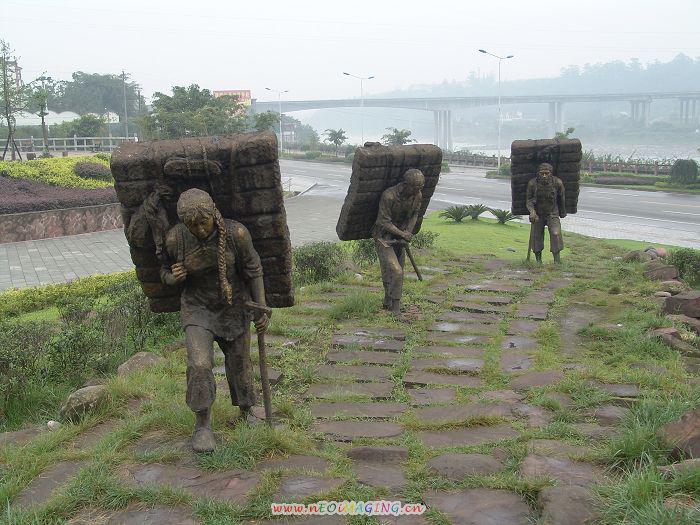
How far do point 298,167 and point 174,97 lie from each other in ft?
34.7

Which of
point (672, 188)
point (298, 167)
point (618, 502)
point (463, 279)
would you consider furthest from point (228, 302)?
point (298, 167)

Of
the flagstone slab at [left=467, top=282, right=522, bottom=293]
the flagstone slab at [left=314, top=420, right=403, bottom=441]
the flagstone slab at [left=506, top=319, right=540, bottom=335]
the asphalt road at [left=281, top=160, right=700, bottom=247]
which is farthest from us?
the asphalt road at [left=281, top=160, right=700, bottom=247]

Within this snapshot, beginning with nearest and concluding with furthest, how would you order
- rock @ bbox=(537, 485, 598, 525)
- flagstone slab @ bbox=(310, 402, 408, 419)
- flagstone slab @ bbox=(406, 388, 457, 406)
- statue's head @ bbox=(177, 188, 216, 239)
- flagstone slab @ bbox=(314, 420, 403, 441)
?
rock @ bbox=(537, 485, 598, 525) → statue's head @ bbox=(177, 188, 216, 239) → flagstone slab @ bbox=(314, 420, 403, 441) → flagstone slab @ bbox=(310, 402, 408, 419) → flagstone slab @ bbox=(406, 388, 457, 406)

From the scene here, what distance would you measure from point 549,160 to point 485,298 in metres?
3.16

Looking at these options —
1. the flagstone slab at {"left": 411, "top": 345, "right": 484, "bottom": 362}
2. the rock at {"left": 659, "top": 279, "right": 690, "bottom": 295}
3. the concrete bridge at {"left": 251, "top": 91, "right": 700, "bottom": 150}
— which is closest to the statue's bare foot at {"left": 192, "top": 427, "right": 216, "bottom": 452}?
the flagstone slab at {"left": 411, "top": 345, "right": 484, "bottom": 362}

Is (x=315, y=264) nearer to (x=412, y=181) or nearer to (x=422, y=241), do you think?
(x=412, y=181)

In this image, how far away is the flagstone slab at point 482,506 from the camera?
10.4 feet

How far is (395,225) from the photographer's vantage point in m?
7.65

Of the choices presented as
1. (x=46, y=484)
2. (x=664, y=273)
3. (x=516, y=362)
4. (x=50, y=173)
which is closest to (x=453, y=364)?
(x=516, y=362)

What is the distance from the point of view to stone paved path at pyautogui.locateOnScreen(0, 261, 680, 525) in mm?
3373

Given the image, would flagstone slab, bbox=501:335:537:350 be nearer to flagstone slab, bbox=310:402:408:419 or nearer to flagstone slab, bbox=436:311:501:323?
flagstone slab, bbox=436:311:501:323

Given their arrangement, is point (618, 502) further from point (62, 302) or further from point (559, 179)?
point (559, 179)

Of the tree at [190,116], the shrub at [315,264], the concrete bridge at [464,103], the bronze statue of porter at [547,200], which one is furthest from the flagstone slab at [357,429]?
the concrete bridge at [464,103]

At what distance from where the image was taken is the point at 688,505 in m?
2.80
